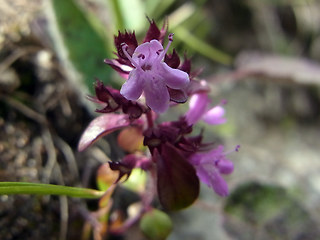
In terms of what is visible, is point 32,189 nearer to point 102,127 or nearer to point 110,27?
point 102,127

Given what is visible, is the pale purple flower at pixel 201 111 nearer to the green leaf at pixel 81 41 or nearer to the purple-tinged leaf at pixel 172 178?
the purple-tinged leaf at pixel 172 178

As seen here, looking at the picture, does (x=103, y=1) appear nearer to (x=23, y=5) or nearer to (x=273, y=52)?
(x=23, y=5)

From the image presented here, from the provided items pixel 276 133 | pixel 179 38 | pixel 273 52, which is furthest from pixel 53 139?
pixel 273 52

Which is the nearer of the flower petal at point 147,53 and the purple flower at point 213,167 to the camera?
the flower petal at point 147,53

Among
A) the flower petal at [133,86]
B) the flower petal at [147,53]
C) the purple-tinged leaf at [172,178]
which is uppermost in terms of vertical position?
the flower petal at [147,53]

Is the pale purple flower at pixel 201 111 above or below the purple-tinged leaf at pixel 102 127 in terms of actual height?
below

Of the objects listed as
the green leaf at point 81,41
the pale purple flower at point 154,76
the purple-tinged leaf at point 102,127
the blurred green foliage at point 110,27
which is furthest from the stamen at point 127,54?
the green leaf at point 81,41

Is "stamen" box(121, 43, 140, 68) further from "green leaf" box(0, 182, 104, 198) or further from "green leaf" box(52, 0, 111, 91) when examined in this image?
"green leaf" box(52, 0, 111, 91)

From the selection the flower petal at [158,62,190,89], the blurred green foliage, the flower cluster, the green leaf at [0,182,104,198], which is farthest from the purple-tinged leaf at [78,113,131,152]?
the blurred green foliage
